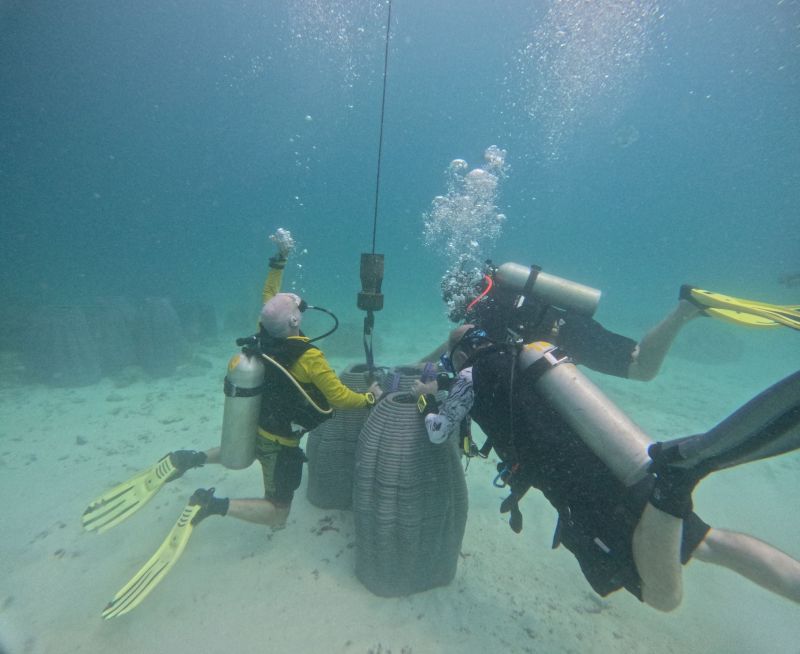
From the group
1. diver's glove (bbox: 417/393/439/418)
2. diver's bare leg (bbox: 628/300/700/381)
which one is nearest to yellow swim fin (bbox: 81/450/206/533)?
diver's glove (bbox: 417/393/439/418)

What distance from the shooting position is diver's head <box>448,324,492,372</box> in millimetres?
2971

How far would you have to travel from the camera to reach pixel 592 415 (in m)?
2.24

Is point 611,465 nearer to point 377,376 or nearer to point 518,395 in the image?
point 518,395

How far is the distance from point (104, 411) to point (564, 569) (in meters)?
10.0

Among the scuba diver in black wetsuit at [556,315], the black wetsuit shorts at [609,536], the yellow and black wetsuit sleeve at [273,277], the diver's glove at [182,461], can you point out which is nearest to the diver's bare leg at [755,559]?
the black wetsuit shorts at [609,536]

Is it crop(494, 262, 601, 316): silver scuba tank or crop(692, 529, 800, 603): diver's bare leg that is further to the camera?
crop(494, 262, 601, 316): silver scuba tank

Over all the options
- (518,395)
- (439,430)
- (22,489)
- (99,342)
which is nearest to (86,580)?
(22,489)

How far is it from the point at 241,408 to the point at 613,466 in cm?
316

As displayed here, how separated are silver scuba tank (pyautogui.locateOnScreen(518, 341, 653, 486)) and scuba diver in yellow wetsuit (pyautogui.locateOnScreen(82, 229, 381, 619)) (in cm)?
193

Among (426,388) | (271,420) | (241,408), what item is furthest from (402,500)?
(241,408)

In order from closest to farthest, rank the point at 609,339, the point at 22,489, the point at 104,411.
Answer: the point at 609,339, the point at 22,489, the point at 104,411

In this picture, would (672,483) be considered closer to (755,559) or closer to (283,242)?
(755,559)

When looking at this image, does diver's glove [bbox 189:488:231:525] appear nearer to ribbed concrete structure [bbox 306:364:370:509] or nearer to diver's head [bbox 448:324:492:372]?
ribbed concrete structure [bbox 306:364:370:509]

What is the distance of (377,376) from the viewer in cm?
471
